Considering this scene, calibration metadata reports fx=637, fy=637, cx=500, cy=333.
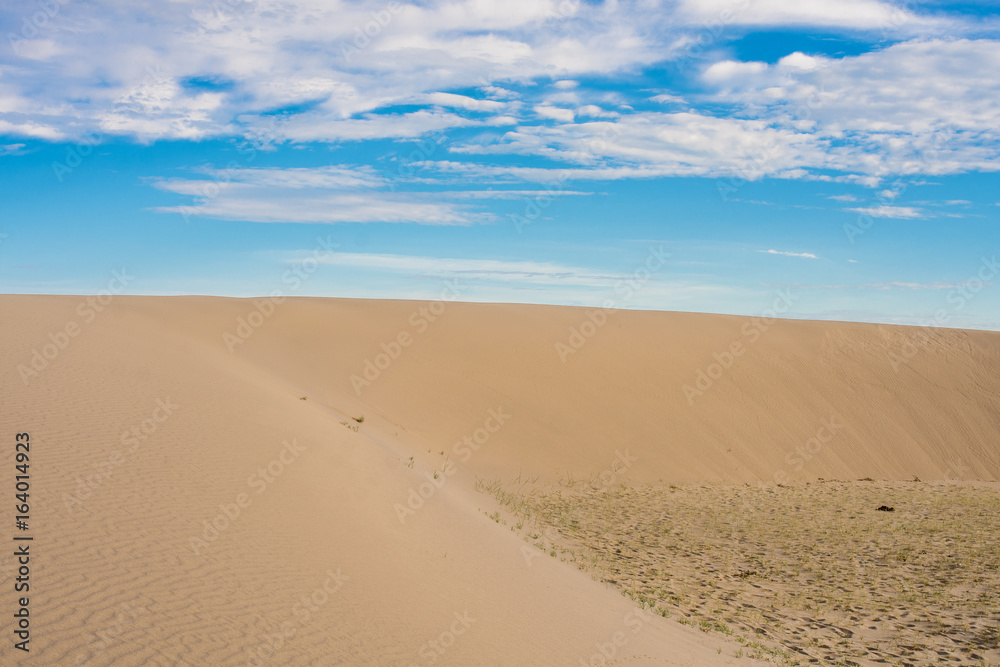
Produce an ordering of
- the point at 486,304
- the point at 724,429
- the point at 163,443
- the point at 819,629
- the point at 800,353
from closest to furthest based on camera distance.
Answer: the point at 819,629 < the point at 163,443 < the point at 724,429 < the point at 800,353 < the point at 486,304

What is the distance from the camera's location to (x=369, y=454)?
10609 mm

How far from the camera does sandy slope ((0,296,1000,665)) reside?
492 cm

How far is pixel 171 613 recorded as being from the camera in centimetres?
457

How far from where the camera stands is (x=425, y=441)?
16.5 m

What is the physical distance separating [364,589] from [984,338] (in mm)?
35502

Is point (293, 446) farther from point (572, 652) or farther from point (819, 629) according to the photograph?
point (819, 629)

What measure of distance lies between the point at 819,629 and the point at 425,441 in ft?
35.1

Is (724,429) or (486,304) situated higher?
(486,304)

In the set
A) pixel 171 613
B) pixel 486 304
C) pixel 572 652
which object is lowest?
pixel 171 613

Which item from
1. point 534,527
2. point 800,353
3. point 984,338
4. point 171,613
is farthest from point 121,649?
point 984,338

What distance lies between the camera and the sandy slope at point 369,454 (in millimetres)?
4922

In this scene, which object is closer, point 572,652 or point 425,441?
point 572,652

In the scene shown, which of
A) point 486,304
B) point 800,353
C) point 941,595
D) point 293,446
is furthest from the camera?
point 486,304

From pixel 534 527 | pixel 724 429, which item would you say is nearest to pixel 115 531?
pixel 534 527
